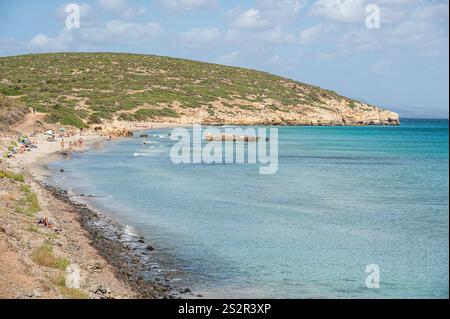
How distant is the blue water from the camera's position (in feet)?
49.8

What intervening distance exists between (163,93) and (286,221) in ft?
283

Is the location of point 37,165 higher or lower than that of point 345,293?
higher

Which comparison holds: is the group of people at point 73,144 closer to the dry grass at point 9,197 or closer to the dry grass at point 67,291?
the dry grass at point 9,197

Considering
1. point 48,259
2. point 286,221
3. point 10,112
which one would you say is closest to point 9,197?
point 48,259

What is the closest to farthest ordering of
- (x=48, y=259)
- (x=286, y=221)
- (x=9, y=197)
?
1. (x=48, y=259)
2. (x=9, y=197)
3. (x=286, y=221)

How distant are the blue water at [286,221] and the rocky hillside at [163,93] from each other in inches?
1476

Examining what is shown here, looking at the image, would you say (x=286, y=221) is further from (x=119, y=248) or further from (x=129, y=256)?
(x=129, y=256)

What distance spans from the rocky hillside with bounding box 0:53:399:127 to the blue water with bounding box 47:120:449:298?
123ft

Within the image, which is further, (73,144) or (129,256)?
(73,144)

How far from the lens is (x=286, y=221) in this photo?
22797 mm
